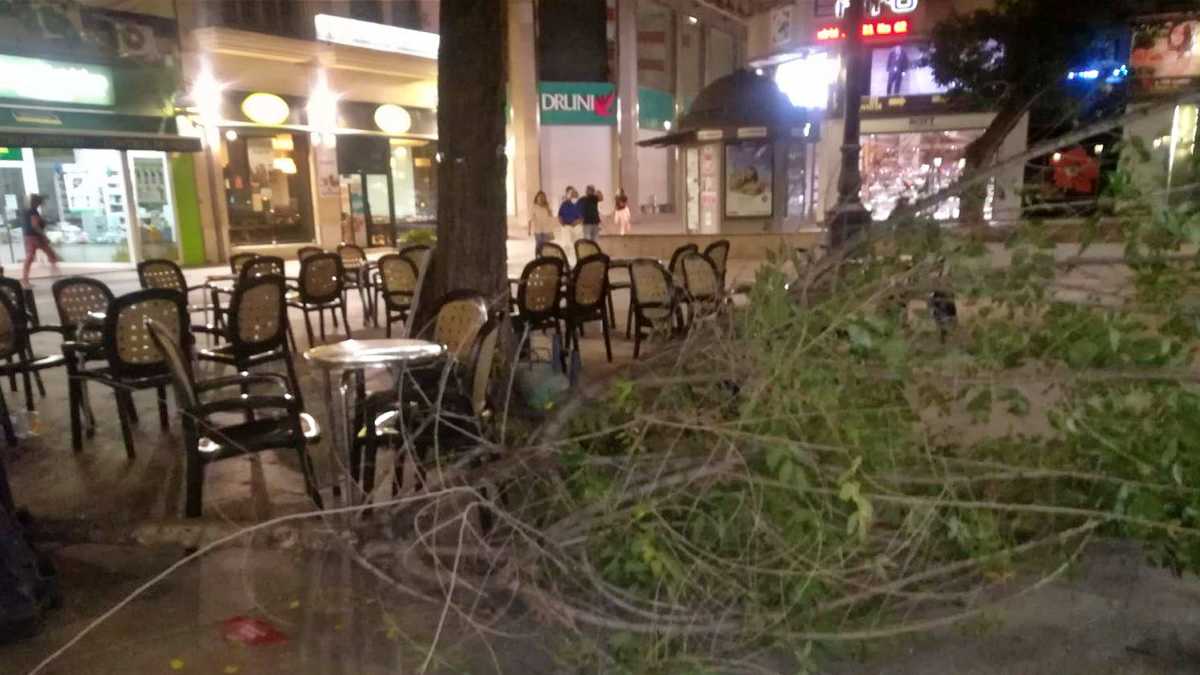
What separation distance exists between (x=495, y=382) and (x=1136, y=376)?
3.20 meters

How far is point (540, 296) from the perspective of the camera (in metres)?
7.03

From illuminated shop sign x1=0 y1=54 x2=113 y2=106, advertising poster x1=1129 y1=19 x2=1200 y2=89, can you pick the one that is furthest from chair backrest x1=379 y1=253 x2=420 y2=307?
advertising poster x1=1129 y1=19 x2=1200 y2=89

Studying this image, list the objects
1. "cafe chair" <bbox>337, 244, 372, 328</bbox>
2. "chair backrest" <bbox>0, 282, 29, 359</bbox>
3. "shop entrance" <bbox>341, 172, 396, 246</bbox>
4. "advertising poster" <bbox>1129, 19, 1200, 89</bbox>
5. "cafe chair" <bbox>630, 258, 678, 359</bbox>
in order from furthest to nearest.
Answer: "shop entrance" <bbox>341, 172, 396, 246</bbox> → "advertising poster" <bbox>1129, 19, 1200, 89</bbox> → "cafe chair" <bbox>337, 244, 372, 328</bbox> → "cafe chair" <bbox>630, 258, 678, 359</bbox> → "chair backrest" <bbox>0, 282, 29, 359</bbox>

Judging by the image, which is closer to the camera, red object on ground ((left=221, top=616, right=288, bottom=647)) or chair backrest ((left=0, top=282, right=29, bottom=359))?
red object on ground ((left=221, top=616, right=288, bottom=647))

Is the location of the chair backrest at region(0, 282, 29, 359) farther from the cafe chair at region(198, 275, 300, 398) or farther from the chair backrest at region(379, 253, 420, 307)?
the chair backrest at region(379, 253, 420, 307)

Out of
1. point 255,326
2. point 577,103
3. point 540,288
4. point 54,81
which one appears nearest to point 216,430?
point 255,326

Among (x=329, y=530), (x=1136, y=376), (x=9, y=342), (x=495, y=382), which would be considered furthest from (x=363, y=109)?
(x=1136, y=376)

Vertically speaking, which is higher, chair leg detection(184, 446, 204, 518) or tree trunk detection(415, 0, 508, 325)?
tree trunk detection(415, 0, 508, 325)

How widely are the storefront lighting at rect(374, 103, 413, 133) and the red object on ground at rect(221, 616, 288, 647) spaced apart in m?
19.0

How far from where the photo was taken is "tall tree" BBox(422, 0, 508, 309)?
5477mm

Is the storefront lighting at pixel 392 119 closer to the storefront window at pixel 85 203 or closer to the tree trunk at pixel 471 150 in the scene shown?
the storefront window at pixel 85 203

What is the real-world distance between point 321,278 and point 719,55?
27311mm

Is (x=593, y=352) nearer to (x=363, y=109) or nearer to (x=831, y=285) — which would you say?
(x=831, y=285)

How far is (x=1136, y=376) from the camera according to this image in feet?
8.77
